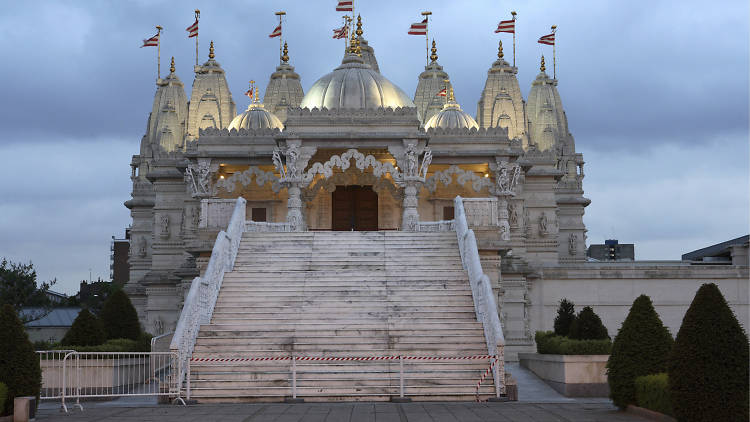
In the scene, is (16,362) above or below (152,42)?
below

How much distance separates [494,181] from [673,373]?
28.4m

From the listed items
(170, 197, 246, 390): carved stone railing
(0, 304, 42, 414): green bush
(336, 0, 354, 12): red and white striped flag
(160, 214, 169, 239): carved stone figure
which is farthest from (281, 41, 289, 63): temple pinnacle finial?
(0, 304, 42, 414): green bush

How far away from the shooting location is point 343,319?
2639 centimetres

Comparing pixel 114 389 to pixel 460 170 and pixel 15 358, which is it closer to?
pixel 15 358

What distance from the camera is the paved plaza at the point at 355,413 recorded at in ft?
60.3

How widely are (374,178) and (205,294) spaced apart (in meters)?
18.9

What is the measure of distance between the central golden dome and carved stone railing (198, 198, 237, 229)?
25.6 feet

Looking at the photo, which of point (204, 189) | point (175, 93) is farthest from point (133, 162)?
point (204, 189)

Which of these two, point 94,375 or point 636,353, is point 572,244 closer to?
point 94,375

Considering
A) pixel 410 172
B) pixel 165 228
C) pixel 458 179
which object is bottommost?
pixel 165 228

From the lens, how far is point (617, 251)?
8375 centimetres

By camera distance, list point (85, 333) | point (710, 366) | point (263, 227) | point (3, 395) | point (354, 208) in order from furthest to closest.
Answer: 1. point (354, 208)
2. point (263, 227)
3. point (85, 333)
4. point (3, 395)
5. point (710, 366)

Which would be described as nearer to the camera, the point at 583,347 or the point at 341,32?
the point at 583,347

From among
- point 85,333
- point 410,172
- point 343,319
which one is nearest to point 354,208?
point 410,172
